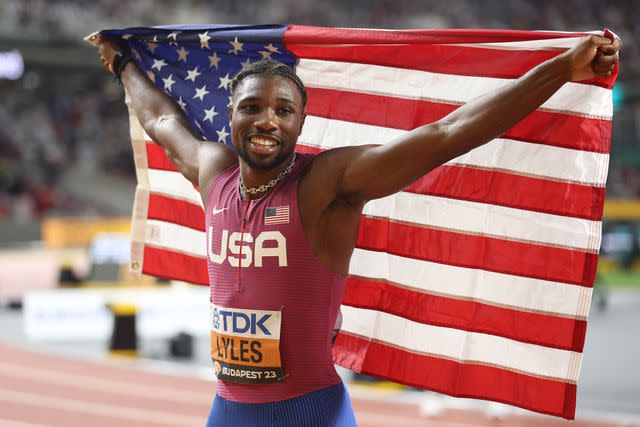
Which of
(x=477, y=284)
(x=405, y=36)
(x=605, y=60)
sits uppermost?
(x=405, y=36)

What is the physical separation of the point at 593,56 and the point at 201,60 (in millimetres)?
2097

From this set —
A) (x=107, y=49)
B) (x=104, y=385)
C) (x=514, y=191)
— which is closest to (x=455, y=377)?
(x=514, y=191)

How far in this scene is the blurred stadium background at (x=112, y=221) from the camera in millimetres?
8688

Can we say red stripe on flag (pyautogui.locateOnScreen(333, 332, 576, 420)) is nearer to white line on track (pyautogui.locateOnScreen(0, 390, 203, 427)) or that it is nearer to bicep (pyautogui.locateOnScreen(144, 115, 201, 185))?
bicep (pyautogui.locateOnScreen(144, 115, 201, 185))

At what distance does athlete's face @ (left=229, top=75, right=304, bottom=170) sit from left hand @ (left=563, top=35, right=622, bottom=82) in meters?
0.90

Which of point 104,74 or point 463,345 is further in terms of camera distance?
point 104,74

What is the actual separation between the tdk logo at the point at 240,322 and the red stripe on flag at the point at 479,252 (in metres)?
1.10

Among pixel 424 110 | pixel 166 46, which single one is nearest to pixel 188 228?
pixel 166 46

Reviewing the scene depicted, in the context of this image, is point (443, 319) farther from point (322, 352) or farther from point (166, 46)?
point (166, 46)

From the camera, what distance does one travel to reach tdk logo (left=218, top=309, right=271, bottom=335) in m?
3.15

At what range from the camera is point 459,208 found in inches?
160

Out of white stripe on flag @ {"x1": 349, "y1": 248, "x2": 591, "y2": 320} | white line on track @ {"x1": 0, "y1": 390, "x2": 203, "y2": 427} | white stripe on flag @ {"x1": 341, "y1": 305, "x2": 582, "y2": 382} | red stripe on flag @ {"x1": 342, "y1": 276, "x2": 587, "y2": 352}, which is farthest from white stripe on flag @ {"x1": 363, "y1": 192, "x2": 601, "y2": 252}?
white line on track @ {"x1": 0, "y1": 390, "x2": 203, "y2": 427}

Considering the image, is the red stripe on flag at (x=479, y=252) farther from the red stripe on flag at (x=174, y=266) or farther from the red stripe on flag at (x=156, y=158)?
the red stripe on flag at (x=156, y=158)

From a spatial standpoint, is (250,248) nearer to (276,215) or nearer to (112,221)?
(276,215)
